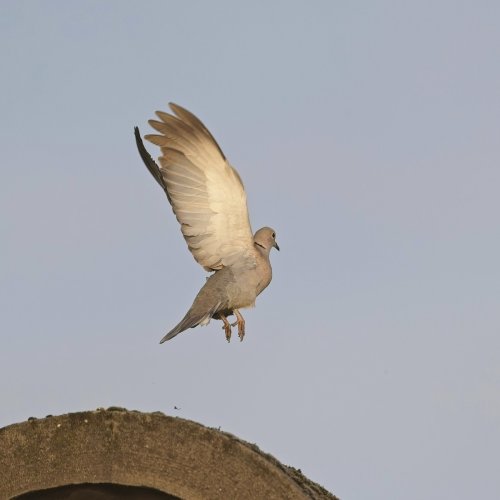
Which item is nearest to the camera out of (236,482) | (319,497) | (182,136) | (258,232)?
(236,482)

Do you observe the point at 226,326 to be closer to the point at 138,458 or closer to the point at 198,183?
the point at 198,183

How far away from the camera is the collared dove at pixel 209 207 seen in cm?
1294

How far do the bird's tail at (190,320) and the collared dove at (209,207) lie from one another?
4 cm

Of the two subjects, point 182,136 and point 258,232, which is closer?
point 182,136

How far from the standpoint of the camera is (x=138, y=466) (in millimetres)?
6484

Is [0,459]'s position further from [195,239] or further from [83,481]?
[195,239]

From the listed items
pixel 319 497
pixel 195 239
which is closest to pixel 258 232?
pixel 195 239

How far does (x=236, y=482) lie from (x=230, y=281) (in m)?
6.62

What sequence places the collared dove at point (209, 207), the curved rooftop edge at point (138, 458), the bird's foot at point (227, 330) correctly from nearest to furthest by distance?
the curved rooftop edge at point (138, 458) → the collared dove at point (209, 207) → the bird's foot at point (227, 330)

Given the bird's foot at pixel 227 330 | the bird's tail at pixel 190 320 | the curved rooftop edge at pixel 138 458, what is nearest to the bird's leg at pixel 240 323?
the bird's foot at pixel 227 330

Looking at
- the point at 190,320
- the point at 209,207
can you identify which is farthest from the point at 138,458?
the point at 209,207

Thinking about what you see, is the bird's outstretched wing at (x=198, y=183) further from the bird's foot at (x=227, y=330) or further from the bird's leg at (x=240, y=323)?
the bird's foot at (x=227, y=330)

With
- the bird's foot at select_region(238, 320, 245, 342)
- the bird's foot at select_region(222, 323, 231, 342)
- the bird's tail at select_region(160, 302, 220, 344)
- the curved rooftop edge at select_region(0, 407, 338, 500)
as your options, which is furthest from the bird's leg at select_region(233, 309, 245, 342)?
the curved rooftop edge at select_region(0, 407, 338, 500)

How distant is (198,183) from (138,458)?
6811 mm
